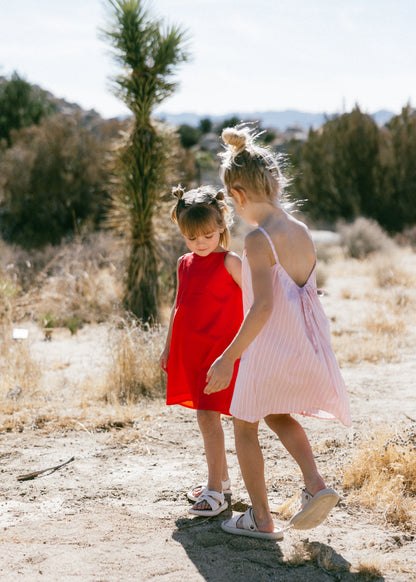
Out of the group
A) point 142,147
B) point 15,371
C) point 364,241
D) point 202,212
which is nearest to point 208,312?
point 202,212

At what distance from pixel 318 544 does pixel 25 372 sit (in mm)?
3235

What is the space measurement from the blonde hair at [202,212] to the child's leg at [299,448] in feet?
2.92

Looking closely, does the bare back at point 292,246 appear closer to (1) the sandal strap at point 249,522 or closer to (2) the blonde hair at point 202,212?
(2) the blonde hair at point 202,212

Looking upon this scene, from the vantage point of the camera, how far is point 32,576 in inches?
95.7

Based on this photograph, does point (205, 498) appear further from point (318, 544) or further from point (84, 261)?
point (84, 261)

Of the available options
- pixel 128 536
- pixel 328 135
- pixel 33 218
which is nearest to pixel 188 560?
pixel 128 536

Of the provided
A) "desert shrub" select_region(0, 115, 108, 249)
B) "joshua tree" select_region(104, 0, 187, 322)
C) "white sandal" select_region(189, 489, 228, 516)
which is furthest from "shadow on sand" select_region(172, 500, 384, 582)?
"desert shrub" select_region(0, 115, 108, 249)

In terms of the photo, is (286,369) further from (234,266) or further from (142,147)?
(142,147)

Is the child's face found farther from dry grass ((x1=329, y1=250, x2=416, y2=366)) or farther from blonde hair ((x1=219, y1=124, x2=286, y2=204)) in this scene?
dry grass ((x1=329, y1=250, x2=416, y2=366))

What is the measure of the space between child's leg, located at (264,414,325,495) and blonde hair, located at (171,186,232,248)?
0.89m

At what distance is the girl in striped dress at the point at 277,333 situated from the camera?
2461 millimetres

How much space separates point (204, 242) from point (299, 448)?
3.25 feet

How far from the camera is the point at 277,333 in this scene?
251 cm

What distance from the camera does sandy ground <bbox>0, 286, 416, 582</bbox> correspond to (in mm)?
2498
